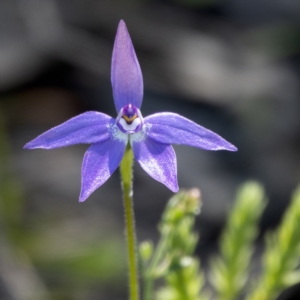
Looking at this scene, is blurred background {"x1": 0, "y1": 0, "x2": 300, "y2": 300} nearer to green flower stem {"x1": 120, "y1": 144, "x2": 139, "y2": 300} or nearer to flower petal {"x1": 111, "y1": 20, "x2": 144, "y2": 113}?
green flower stem {"x1": 120, "y1": 144, "x2": 139, "y2": 300}

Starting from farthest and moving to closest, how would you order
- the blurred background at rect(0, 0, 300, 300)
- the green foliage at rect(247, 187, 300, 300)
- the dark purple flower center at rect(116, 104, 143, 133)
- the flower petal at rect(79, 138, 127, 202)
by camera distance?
the blurred background at rect(0, 0, 300, 300) → the green foliage at rect(247, 187, 300, 300) → the dark purple flower center at rect(116, 104, 143, 133) → the flower petal at rect(79, 138, 127, 202)

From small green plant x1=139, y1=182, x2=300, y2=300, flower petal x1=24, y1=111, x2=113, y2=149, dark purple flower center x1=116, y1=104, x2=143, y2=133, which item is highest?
dark purple flower center x1=116, y1=104, x2=143, y2=133

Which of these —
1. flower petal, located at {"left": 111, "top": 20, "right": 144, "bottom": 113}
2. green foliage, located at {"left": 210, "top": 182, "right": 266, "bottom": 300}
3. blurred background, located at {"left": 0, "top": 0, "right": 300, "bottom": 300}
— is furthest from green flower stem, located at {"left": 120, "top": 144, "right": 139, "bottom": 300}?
blurred background, located at {"left": 0, "top": 0, "right": 300, "bottom": 300}

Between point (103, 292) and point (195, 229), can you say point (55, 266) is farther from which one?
point (195, 229)

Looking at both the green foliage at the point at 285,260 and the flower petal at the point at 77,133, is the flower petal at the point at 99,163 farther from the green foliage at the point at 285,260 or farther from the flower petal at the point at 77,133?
the green foliage at the point at 285,260

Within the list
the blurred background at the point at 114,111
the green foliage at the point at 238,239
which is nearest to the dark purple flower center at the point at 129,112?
the green foliage at the point at 238,239

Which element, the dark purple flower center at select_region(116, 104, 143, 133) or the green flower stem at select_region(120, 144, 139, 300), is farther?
the dark purple flower center at select_region(116, 104, 143, 133)

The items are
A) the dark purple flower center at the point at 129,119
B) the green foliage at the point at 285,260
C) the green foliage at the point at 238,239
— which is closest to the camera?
the dark purple flower center at the point at 129,119
